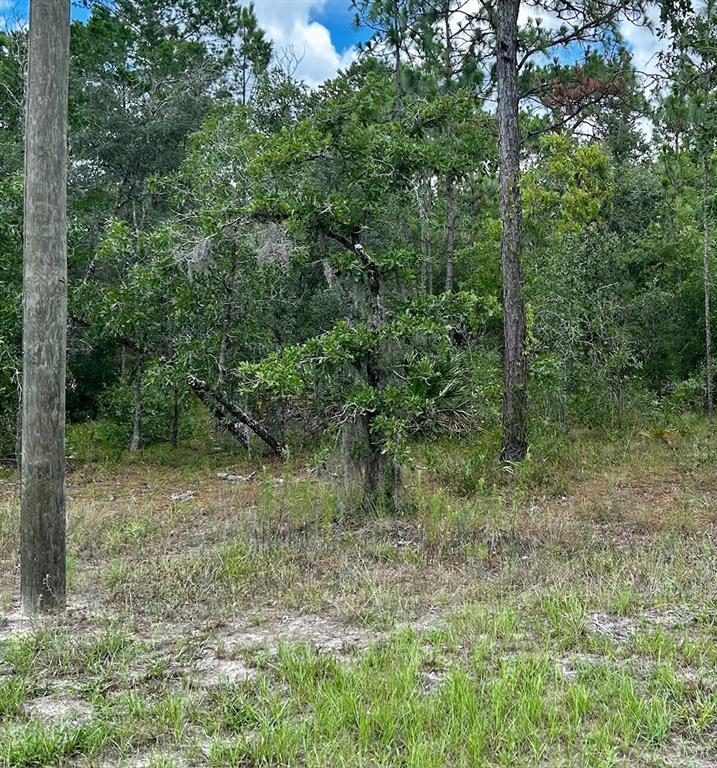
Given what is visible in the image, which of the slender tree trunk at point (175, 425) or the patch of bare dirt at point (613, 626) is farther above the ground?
the slender tree trunk at point (175, 425)

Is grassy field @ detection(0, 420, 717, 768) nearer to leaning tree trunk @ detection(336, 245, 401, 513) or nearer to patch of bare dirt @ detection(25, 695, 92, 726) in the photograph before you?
patch of bare dirt @ detection(25, 695, 92, 726)

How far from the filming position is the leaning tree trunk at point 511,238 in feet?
29.3

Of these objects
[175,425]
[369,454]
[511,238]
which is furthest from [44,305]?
[175,425]

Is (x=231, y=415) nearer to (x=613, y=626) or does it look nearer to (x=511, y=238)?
(x=511, y=238)

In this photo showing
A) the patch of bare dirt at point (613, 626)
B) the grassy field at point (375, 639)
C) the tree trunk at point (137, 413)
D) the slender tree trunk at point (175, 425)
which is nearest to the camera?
the grassy field at point (375, 639)

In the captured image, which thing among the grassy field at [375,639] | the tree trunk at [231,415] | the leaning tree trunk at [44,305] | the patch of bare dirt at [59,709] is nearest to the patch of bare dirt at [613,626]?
the grassy field at [375,639]

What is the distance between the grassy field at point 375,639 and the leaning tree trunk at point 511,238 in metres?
2.18

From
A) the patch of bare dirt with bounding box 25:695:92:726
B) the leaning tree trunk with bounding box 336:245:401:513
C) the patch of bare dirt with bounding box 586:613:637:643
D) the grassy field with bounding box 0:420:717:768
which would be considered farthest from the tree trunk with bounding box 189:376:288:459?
the patch of bare dirt with bounding box 25:695:92:726

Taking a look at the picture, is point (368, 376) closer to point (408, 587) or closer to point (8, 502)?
point (408, 587)

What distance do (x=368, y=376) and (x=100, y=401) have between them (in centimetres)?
848

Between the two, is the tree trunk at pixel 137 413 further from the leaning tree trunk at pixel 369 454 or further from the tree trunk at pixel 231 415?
the leaning tree trunk at pixel 369 454

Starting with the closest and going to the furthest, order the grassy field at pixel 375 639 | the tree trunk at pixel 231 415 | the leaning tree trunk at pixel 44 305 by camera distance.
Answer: the grassy field at pixel 375 639 < the leaning tree trunk at pixel 44 305 < the tree trunk at pixel 231 415

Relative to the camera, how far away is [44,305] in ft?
13.7

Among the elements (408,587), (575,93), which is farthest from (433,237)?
(408,587)
